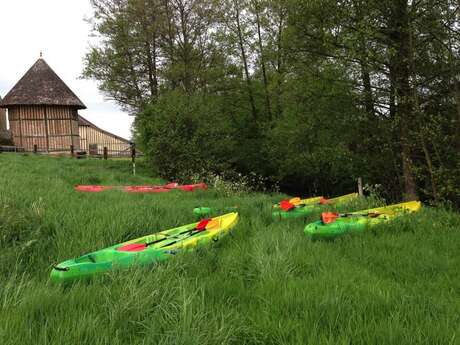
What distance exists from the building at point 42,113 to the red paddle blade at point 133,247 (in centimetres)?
2854

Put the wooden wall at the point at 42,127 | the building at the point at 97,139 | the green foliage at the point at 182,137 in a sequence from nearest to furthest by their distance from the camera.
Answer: the green foliage at the point at 182,137, the wooden wall at the point at 42,127, the building at the point at 97,139

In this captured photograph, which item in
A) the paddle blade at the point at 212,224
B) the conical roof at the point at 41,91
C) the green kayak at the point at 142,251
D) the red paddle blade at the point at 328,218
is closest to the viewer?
the green kayak at the point at 142,251

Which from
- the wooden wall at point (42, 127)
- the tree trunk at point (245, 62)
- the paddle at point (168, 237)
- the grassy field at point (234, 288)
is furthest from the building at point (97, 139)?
the grassy field at point (234, 288)

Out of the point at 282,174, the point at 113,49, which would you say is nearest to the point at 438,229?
the point at 282,174

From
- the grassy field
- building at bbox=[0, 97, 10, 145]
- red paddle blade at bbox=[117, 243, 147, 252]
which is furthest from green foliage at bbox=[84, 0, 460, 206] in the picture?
building at bbox=[0, 97, 10, 145]

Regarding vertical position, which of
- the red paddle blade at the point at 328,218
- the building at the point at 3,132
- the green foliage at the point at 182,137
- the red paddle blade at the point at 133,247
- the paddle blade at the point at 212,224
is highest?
the building at the point at 3,132

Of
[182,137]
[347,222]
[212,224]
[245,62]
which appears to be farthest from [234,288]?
[245,62]

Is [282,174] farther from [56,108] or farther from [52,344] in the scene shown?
[52,344]

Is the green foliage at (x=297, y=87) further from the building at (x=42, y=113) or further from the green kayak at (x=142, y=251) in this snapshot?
the building at (x=42, y=113)

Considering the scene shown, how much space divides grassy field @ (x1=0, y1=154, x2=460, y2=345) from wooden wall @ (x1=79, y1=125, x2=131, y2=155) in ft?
113

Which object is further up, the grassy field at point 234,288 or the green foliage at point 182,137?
the green foliage at point 182,137

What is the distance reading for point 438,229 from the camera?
239 inches

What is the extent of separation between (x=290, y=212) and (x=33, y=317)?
569cm

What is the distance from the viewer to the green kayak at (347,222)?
586 centimetres
